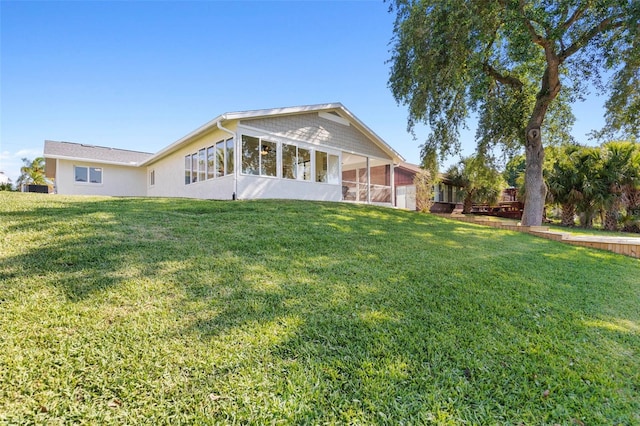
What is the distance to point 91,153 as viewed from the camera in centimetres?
1777

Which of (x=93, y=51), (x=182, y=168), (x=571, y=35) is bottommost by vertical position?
(x=182, y=168)

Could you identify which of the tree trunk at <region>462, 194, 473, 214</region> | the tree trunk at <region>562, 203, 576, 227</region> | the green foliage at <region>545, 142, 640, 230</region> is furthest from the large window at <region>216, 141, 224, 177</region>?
the tree trunk at <region>462, 194, 473, 214</region>

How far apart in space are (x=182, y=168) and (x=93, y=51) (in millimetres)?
5730

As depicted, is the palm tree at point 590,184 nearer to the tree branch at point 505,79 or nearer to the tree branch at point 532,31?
the tree branch at point 505,79

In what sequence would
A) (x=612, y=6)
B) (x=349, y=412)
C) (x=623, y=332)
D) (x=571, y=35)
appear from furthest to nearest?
(x=571, y=35) < (x=612, y=6) < (x=623, y=332) < (x=349, y=412)

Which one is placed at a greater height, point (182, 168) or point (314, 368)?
point (182, 168)

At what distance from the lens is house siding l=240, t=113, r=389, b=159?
11750 millimetres

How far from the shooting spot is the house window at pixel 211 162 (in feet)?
40.2

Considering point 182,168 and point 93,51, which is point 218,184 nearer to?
point 182,168

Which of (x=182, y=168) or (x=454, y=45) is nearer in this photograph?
(x=454, y=45)

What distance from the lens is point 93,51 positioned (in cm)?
1255

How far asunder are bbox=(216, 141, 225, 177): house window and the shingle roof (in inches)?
336

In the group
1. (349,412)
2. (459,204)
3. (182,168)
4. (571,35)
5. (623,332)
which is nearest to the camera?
(349,412)

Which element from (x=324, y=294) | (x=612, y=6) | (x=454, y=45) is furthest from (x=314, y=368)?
(x=612, y=6)
